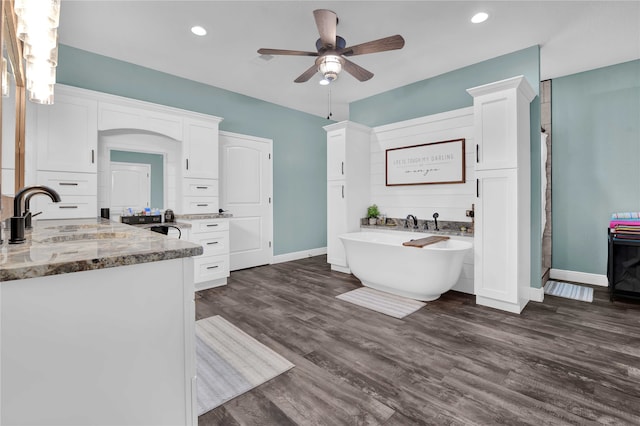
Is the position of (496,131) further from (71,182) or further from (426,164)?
(71,182)

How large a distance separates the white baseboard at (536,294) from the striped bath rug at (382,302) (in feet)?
4.20

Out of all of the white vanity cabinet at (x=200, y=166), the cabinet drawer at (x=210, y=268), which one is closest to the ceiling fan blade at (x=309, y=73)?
the white vanity cabinet at (x=200, y=166)

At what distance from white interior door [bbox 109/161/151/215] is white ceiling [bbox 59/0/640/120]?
1305 millimetres

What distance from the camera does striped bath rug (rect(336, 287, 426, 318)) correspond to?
3.02m

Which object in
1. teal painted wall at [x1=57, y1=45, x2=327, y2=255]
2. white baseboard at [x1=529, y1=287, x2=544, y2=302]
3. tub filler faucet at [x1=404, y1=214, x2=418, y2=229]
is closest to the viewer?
white baseboard at [x1=529, y1=287, x2=544, y2=302]

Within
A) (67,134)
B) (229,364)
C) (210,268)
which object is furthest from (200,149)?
(229,364)

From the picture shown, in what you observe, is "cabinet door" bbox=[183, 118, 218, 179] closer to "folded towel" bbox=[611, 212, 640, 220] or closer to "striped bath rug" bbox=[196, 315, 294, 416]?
"striped bath rug" bbox=[196, 315, 294, 416]

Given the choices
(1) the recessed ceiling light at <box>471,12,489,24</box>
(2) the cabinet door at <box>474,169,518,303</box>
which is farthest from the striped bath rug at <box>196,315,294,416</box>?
(1) the recessed ceiling light at <box>471,12,489,24</box>

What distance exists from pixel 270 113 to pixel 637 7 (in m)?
4.52

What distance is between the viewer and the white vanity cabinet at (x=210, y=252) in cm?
379

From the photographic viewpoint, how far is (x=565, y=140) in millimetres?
4008

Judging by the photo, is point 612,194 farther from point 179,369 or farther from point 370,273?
point 179,369

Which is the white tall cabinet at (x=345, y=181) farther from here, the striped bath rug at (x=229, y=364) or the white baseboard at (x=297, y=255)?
the striped bath rug at (x=229, y=364)

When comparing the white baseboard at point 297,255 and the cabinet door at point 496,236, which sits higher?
the cabinet door at point 496,236
